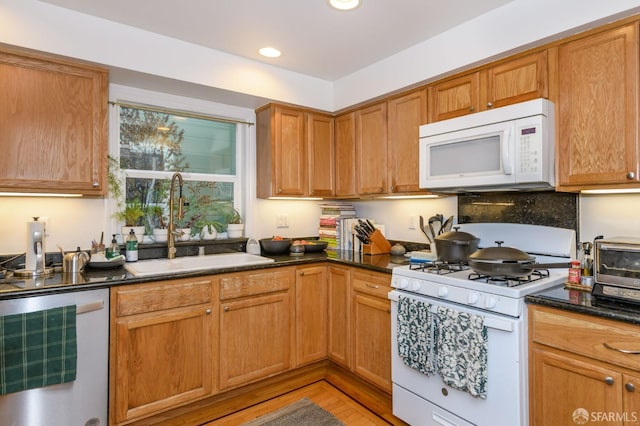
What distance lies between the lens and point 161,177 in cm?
280

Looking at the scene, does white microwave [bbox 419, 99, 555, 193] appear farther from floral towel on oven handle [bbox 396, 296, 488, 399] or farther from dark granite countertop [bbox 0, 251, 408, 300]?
floral towel on oven handle [bbox 396, 296, 488, 399]

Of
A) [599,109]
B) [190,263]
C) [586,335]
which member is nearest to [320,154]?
[190,263]

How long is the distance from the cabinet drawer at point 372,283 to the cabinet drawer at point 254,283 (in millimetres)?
470

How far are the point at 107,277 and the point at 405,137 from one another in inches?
84.6

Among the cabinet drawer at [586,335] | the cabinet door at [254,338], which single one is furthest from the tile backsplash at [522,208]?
the cabinet door at [254,338]

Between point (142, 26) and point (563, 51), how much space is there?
8.10ft

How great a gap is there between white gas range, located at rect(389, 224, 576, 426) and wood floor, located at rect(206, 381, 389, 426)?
0.84 ft

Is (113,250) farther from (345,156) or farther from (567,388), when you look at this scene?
(567,388)

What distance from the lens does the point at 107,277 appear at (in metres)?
1.97

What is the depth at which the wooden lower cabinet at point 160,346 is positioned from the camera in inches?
76.7

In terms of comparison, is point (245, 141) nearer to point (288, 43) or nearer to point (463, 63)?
point (288, 43)

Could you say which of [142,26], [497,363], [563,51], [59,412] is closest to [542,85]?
[563,51]

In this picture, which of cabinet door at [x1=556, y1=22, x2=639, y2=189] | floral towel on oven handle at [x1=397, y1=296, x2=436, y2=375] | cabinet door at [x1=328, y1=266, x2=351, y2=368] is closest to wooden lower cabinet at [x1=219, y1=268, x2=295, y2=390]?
cabinet door at [x1=328, y1=266, x2=351, y2=368]

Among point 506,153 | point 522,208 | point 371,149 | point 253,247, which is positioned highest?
point 371,149
